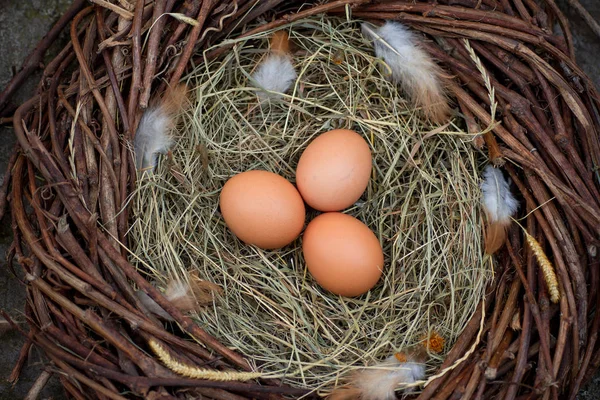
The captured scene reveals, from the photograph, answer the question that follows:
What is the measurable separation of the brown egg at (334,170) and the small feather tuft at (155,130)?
0.38 m

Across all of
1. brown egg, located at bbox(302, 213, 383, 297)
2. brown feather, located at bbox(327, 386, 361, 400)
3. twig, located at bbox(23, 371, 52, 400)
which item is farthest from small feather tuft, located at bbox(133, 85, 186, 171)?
brown feather, located at bbox(327, 386, 361, 400)

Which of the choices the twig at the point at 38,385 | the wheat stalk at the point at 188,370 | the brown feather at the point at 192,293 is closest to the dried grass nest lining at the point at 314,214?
the brown feather at the point at 192,293

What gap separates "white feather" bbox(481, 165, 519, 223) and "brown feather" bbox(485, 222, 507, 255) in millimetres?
14

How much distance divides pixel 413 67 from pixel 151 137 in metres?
0.76

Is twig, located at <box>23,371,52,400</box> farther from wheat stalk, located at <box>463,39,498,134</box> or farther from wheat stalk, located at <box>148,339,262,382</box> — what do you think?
wheat stalk, located at <box>463,39,498,134</box>

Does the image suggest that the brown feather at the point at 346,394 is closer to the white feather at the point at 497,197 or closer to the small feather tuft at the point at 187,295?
the small feather tuft at the point at 187,295

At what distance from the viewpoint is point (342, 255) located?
4.87 ft

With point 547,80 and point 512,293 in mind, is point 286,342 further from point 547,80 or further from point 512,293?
point 547,80

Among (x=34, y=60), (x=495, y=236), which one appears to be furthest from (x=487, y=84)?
(x=34, y=60)

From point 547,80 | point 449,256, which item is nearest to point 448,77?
point 547,80

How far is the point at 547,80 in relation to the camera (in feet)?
5.02

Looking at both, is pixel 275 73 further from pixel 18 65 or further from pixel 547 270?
pixel 547 270

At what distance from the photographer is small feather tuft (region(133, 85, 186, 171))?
1.53 meters

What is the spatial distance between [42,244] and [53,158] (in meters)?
0.22
